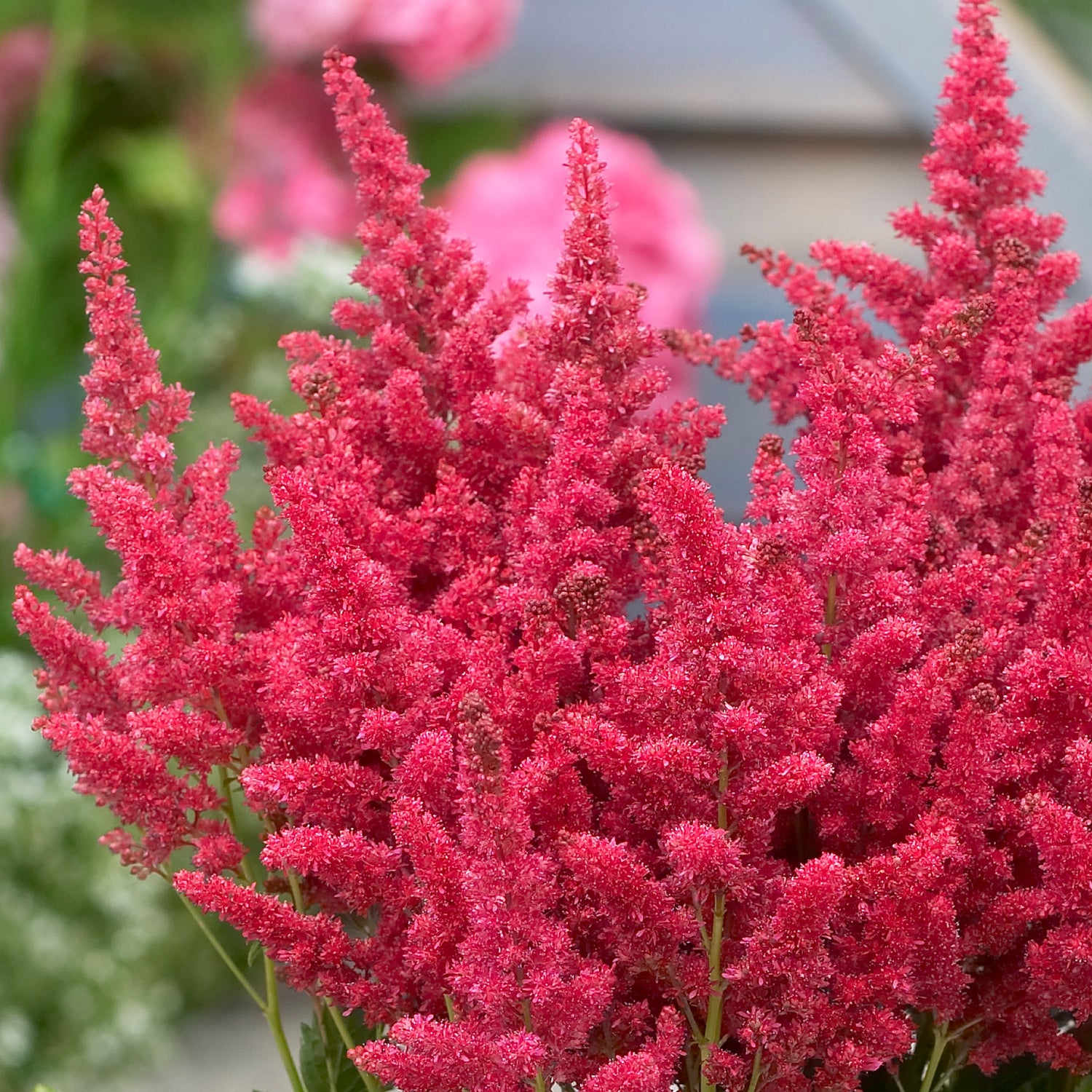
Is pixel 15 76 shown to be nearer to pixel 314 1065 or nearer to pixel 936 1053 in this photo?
pixel 314 1065

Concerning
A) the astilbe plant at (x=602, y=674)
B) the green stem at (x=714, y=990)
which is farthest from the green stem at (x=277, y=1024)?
the green stem at (x=714, y=990)

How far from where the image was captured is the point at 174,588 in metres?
0.39

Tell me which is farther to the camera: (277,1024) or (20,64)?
(20,64)

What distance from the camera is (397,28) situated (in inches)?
72.0

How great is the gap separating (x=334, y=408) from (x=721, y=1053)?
18 centimetres

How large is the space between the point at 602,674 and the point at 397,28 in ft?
5.23

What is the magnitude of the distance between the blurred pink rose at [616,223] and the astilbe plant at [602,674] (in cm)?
123

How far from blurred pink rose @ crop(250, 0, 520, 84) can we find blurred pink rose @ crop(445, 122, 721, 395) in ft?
0.52

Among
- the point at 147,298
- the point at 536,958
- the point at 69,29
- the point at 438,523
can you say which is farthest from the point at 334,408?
the point at 147,298

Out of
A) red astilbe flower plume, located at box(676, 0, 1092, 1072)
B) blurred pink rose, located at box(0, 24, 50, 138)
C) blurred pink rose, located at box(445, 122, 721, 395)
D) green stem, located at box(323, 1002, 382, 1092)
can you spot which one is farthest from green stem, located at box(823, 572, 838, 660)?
blurred pink rose, located at box(0, 24, 50, 138)

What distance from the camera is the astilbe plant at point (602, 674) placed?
350mm

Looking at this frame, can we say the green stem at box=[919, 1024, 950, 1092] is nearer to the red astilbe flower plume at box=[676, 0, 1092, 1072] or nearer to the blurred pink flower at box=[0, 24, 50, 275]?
the red astilbe flower plume at box=[676, 0, 1092, 1072]

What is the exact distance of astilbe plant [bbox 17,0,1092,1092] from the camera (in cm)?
35

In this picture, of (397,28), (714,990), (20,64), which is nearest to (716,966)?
(714,990)
